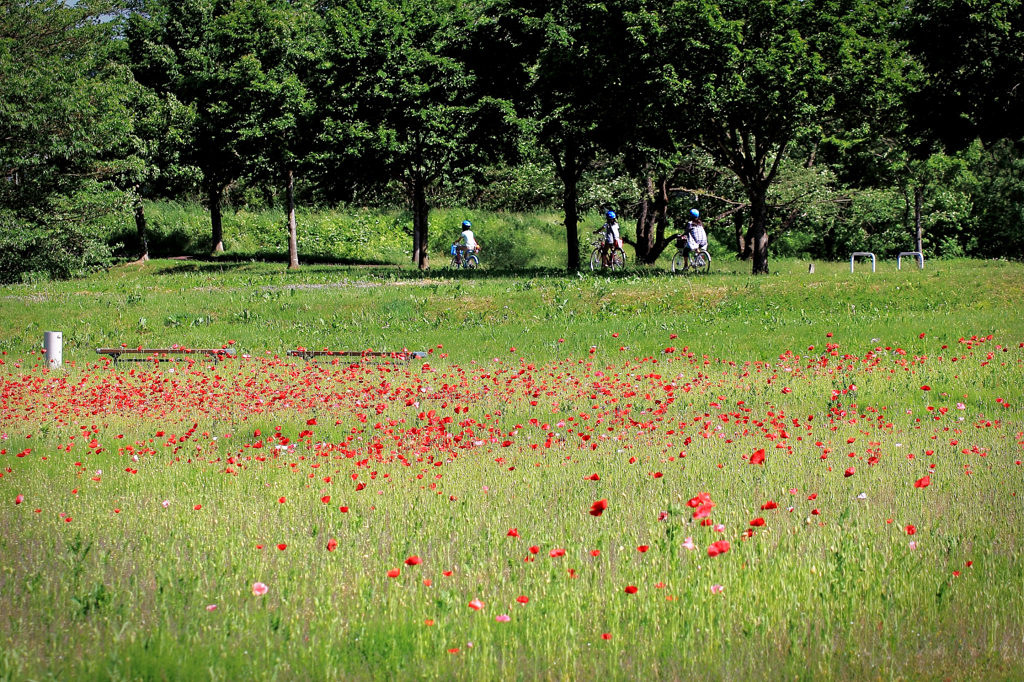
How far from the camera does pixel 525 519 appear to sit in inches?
247

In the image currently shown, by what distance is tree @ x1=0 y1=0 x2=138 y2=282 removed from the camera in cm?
3288

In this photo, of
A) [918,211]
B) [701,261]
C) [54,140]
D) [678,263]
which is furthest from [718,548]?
[918,211]

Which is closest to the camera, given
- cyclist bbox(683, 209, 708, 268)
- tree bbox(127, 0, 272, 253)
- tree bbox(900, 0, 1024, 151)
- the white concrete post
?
the white concrete post

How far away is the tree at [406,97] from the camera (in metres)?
32.6

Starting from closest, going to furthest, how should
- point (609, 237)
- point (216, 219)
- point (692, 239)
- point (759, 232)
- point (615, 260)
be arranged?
point (692, 239)
point (759, 232)
point (609, 237)
point (615, 260)
point (216, 219)

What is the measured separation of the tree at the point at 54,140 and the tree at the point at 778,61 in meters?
22.2

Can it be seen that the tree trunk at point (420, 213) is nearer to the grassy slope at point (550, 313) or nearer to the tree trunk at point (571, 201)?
the tree trunk at point (571, 201)

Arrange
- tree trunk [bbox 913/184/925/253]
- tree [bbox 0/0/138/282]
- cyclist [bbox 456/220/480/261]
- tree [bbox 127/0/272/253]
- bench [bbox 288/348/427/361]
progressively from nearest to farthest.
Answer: bench [bbox 288/348/427/361] < tree [bbox 0/0/138/282] < cyclist [bbox 456/220/480/261] < tree [bbox 127/0/272/253] < tree trunk [bbox 913/184/925/253]

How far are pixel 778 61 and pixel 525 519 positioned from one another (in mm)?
19685

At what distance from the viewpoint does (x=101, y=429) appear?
33.5 feet

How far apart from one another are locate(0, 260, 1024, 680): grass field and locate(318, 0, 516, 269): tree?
1917 centimetres

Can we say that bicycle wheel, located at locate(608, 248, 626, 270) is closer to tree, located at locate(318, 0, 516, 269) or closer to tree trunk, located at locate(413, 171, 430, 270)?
tree, located at locate(318, 0, 516, 269)

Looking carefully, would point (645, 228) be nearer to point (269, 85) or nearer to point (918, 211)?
point (918, 211)

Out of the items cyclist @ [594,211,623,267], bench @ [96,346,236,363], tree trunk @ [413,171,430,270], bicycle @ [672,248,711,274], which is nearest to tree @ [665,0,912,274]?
bicycle @ [672,248,711,274]
